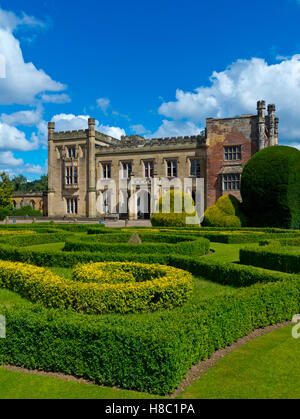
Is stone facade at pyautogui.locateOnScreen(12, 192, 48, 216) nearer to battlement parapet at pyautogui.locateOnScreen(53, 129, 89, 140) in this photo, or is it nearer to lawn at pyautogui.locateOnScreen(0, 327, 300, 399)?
battlement parapet at pyautogui.locateOnScreen(53, 129, 89, 140)

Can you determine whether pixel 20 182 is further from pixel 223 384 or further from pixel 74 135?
pixel 223 384

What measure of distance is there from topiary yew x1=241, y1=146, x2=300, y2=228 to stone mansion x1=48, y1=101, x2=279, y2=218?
1308cm

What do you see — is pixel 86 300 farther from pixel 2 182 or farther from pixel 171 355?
pixel 2 182

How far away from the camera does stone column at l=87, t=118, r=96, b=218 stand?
45688 millimetres

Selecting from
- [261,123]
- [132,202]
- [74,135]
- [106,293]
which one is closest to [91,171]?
[74,135]

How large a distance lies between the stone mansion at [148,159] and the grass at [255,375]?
3335 cm

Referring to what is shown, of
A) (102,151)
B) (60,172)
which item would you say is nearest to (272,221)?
(102,151)

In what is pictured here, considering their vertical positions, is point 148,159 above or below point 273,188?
above

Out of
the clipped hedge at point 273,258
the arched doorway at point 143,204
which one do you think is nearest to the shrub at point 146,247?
the clipped hedge at point 273,258

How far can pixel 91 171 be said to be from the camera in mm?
45938

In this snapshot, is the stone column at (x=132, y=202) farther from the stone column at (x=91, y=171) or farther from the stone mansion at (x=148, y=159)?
the stone column at (x=91, y=171)

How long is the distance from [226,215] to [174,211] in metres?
3.64

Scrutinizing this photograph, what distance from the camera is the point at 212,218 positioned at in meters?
25.4
